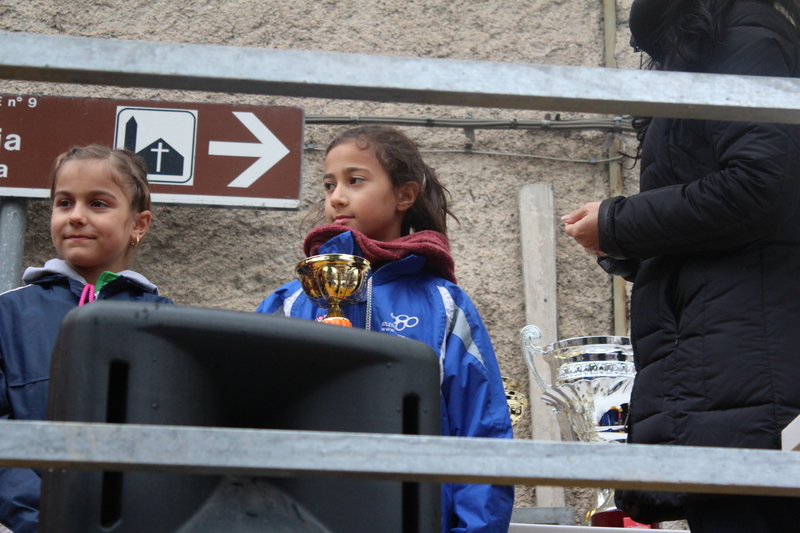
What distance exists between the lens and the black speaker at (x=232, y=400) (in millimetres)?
901

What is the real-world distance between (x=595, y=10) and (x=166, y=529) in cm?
283

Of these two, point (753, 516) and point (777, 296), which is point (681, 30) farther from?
point (753, 516)

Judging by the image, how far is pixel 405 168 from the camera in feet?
6.90

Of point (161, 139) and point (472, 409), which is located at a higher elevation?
point (161, 139)

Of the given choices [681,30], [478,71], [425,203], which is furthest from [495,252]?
[478,71]

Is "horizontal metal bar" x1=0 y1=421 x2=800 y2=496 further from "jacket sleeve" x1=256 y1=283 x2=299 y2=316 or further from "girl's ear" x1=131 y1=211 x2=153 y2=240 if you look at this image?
"girl's ear" x1=131 y1=211 x2=153 y2=240

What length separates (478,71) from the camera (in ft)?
3.22

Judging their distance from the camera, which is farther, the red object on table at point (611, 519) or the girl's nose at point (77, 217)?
the red object on table at point (611, 519)

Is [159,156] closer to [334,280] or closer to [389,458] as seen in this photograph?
[334,280]

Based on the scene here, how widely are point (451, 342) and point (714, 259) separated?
0.53 m

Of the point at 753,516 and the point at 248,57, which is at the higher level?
the point at 248,57

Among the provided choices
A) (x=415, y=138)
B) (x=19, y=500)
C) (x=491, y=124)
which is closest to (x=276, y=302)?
(x=19, y=500)

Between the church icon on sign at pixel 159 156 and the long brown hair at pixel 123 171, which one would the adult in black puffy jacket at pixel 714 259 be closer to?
the long brown hair at pixel 123 171

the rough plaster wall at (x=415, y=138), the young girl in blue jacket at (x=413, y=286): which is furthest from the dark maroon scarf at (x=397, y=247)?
the rough plaster wall at (x=415, y=138)
